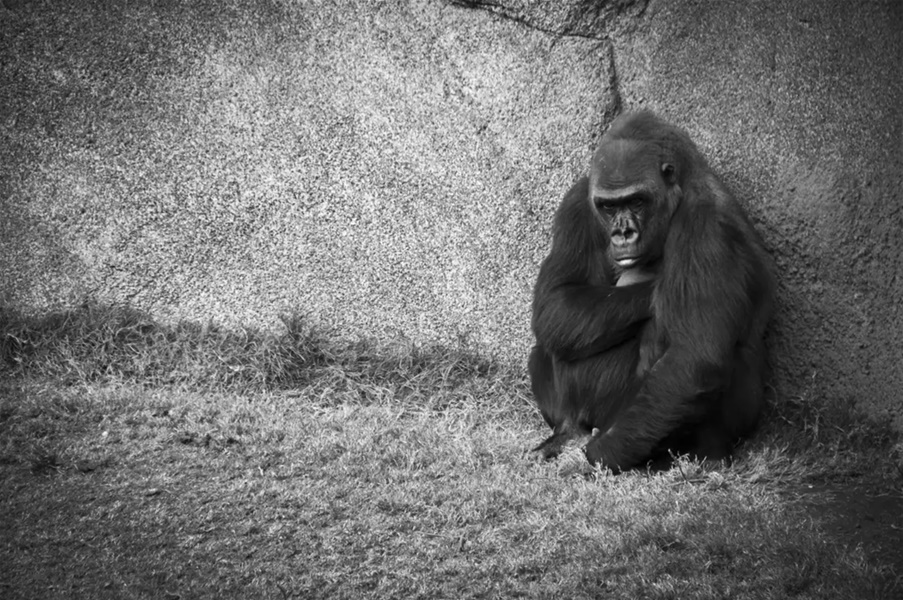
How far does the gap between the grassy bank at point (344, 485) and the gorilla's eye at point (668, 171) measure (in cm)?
133

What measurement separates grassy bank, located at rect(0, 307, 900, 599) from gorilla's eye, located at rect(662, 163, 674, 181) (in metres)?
1.33

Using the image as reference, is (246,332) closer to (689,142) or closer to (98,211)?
(98,211)

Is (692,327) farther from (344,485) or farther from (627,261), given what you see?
(344,485)

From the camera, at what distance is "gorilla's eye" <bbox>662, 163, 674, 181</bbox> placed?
5516 millimetres

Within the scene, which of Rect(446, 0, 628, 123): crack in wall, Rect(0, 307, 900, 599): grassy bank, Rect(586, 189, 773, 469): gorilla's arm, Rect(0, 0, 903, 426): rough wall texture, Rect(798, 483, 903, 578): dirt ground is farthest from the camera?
Rect(0, 0, 903, 426): rough wall texture

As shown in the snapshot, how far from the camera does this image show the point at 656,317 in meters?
5.39

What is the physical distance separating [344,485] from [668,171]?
2.15 meters

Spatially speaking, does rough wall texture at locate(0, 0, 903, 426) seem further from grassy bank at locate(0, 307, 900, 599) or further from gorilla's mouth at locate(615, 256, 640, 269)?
gorilla's mouth at locate(615, 256, 640, 269)

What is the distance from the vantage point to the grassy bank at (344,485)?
436cm

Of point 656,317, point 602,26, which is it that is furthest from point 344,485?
point 602,26

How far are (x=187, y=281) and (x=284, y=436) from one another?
4.78 feet

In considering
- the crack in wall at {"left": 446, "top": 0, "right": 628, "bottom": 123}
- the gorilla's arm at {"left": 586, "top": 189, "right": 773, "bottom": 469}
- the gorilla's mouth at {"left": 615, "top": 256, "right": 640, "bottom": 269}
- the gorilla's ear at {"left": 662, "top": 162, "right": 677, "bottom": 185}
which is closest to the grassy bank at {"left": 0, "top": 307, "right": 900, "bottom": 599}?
the gorilla's arm at {"left": 586, "top": 189, "right": 773, "bottom": 469}

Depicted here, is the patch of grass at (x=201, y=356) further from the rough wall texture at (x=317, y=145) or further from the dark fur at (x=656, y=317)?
the dark fur at (x=656, y=317)

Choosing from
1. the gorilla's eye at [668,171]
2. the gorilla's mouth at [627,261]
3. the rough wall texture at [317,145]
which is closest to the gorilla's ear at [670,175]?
the gorilla's eye at [668,171]
